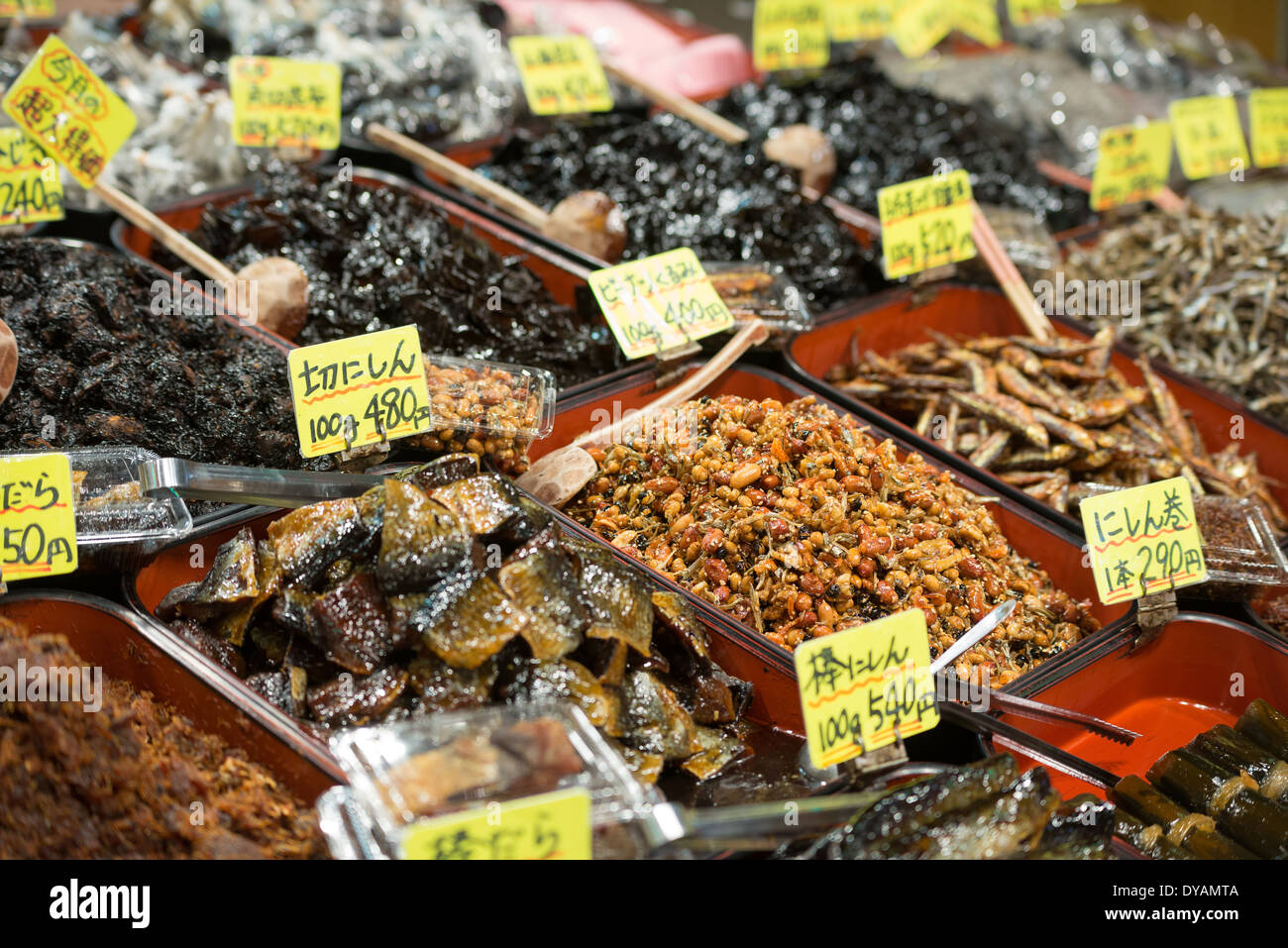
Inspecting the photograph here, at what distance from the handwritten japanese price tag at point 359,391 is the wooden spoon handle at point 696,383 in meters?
0.48

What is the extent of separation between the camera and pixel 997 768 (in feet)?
5.86

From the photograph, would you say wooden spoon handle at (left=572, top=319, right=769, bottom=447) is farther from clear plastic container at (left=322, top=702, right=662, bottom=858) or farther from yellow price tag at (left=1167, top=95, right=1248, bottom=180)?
yellow price tag at (left=1167, top=95, right=1248, bottom=180)

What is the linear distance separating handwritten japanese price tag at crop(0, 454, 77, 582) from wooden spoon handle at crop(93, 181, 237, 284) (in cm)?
116

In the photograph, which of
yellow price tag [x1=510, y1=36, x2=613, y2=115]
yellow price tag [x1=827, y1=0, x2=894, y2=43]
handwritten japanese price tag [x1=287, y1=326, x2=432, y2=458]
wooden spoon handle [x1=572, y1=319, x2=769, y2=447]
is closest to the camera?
handwritten japanese price tag [x1=287, y1=326, x2=432, y2=458]

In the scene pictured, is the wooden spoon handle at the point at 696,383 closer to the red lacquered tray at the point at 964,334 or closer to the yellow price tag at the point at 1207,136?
the red lacquered tray at the point at 964,334

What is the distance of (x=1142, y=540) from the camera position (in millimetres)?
2426

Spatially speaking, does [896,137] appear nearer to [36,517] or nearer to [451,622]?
[451,622]

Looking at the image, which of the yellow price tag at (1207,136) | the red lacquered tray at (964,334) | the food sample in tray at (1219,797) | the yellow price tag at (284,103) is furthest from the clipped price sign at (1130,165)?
the yellow price tag at (284,103)

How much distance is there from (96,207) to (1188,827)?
3.38 meters

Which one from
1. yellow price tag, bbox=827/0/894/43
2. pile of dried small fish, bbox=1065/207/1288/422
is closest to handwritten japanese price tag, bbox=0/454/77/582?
pile of dried small fish, bbox=1065/207/1288/422

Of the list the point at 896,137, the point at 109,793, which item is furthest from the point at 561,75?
the point at 109,793

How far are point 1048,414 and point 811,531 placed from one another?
3.66 ft

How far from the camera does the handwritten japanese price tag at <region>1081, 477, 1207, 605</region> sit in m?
2.38
